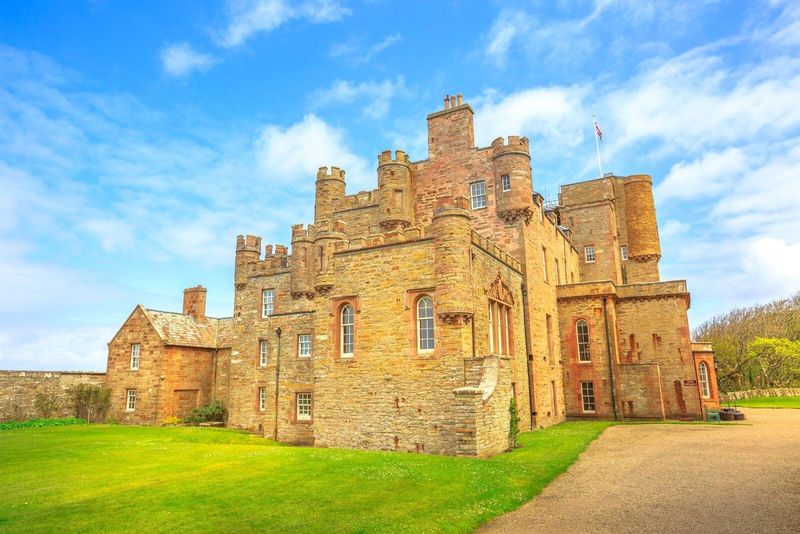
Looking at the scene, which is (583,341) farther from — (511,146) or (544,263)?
(511,146)

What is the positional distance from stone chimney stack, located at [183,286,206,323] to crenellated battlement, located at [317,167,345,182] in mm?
14962

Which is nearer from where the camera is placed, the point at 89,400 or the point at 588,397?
the point at 588,397

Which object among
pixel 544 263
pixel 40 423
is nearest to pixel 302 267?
pixel 544 263

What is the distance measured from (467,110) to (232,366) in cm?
2301

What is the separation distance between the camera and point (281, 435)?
26.3 meters

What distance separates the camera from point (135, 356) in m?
36.0

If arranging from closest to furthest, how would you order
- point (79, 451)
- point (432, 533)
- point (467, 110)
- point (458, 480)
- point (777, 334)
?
point (432, 533) < point (458, 480) < point (79, 451) < point (467, 110) < point (777, 334)

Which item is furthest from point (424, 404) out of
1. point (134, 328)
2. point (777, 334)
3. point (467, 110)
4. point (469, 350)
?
point (777, 334)

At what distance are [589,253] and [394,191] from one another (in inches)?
773

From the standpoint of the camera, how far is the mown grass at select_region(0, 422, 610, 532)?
30.9 ft

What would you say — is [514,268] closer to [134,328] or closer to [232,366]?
[232,366]

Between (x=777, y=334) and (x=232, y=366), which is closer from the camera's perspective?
(x=232, y=366)

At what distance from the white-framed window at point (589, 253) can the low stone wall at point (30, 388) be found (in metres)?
39.0

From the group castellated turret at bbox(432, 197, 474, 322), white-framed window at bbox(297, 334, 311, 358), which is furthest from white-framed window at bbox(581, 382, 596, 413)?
white-framed window at bbox(297, 334, 311, 358)
